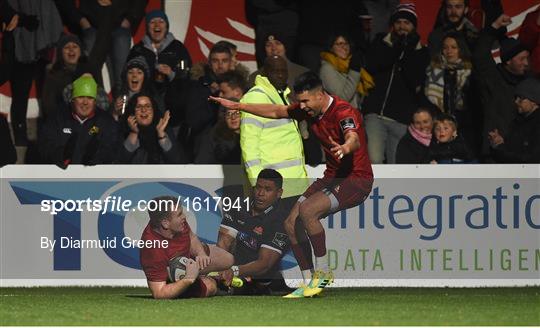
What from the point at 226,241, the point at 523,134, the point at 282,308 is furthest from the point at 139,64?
the point at 523,134

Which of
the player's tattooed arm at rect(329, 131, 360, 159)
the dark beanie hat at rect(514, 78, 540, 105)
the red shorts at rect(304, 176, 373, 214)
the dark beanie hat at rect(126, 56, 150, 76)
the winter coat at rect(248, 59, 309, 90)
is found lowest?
the red shorts at rect(304, 176, 373, 214)

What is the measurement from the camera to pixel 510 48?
1364cm

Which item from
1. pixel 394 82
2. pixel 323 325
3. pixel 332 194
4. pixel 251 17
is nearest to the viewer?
pixel 323 325

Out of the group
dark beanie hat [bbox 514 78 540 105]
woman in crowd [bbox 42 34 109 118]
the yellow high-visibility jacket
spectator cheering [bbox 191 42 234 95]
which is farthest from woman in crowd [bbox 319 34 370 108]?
woman in crowd [bbox 42 34 109 118]

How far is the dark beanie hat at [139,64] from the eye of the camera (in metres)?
13.3

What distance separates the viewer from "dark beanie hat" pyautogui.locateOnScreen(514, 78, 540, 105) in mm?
12820

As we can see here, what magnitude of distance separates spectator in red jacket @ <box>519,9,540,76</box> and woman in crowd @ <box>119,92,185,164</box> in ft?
12.3

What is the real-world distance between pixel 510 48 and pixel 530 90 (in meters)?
0.92

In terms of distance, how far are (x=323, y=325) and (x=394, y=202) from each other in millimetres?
3228

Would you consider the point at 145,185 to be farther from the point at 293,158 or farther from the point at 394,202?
the point at 394,202

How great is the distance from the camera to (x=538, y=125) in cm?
1272

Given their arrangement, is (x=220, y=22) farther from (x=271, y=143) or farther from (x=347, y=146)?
(x=347, y=146)

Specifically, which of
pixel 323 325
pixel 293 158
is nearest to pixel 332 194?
pixel 293 158

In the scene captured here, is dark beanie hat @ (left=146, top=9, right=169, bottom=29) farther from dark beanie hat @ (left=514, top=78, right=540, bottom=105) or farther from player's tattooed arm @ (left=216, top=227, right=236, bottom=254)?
dark beanie hat @ (left=514, top=78, right=540, bottom=105)
